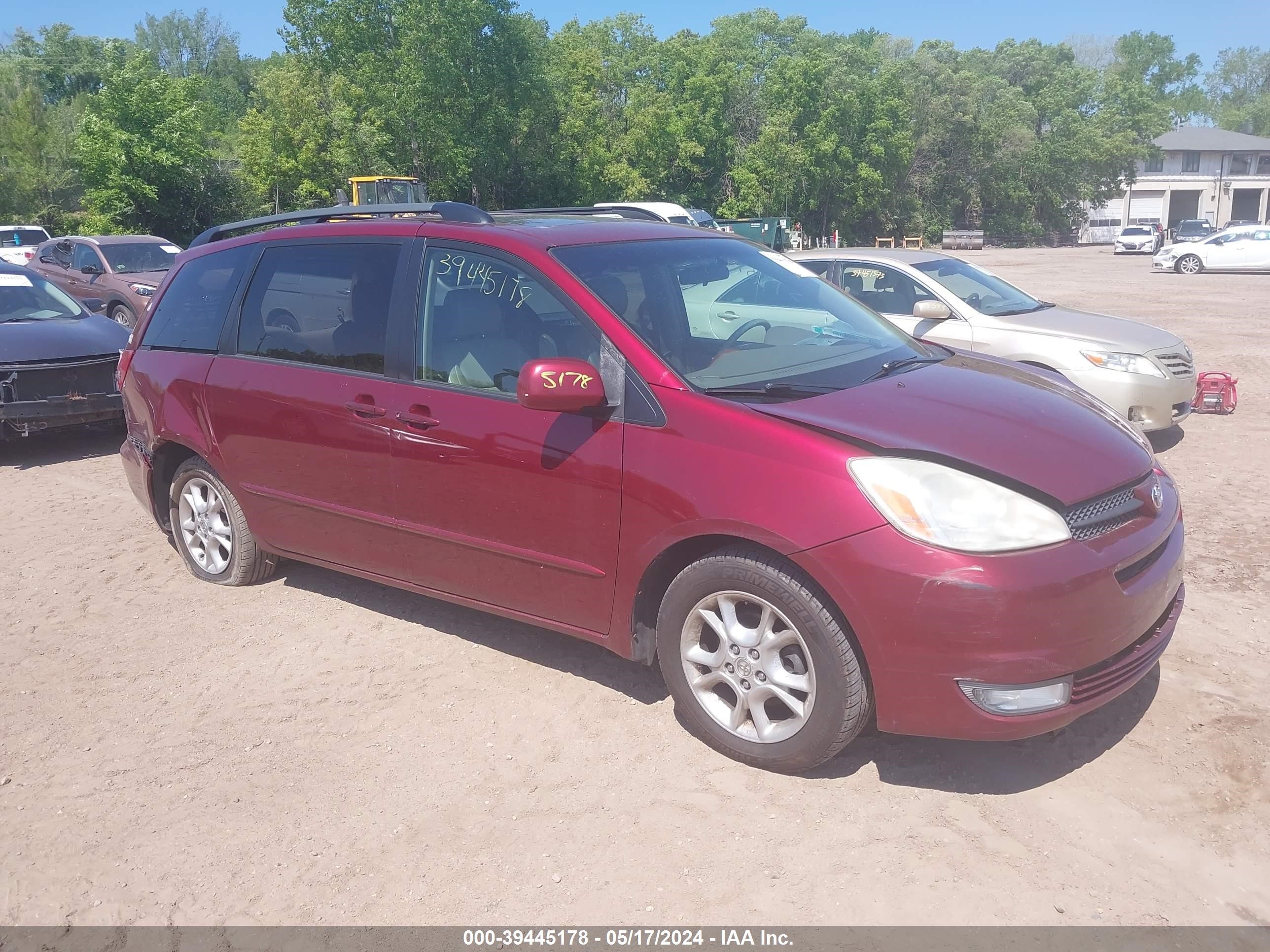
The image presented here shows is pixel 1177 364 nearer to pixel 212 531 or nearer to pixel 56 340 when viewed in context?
pixel 212 531

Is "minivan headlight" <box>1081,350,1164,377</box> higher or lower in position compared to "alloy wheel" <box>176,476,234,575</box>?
higher

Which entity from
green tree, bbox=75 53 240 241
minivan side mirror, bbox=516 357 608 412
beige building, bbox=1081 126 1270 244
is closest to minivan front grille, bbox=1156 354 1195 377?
minivan side mirror, bbox=516 357 608 412

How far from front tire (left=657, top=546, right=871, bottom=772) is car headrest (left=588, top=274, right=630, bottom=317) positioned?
104 cm

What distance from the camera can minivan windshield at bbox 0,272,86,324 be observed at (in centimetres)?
955

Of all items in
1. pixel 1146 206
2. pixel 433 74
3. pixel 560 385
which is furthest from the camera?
pixel 1146 206

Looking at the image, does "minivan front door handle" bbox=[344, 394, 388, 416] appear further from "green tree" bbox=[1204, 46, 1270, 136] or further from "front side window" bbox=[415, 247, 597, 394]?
"green tree" bbox=[1204, 46, 1270, 136]

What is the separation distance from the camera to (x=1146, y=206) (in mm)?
75250

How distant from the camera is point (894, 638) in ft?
10.3

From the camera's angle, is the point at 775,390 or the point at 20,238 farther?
the point at 20,238

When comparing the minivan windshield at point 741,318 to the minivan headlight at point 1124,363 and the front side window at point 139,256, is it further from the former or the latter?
the front side window at point 139,256

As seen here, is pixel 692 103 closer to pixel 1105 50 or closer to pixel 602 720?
pixel 602 720

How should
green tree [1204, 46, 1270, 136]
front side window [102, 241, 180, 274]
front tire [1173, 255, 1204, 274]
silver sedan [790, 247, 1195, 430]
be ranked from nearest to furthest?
silver sedan [790, 247, 1195, 430] < front side window [102, 241, 180, 274] < front tire [1173, 255, 1204, 274] < green tree [1204, 46, 1270, 136]

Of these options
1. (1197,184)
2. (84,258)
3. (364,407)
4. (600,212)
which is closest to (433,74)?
(84,258)

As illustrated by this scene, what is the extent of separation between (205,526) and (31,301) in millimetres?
5827
